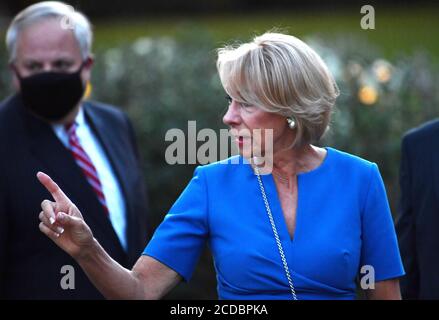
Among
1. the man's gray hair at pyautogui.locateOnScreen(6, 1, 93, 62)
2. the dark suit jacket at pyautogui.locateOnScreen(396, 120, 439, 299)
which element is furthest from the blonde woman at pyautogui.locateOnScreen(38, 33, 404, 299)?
the man's gray hair at pyautogui.locateOnScreen(6, 1, 93, 62)

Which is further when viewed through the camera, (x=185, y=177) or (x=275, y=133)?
(x=185, y=177)

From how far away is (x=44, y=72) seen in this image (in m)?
4.16

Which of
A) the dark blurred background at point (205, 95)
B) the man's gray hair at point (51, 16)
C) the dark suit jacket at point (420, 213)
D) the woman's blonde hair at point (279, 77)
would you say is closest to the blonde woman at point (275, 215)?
the woman's blonde hair at point (279, 77)

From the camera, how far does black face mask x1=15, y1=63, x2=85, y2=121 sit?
4094mm

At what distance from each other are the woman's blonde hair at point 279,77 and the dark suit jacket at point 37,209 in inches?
47.7

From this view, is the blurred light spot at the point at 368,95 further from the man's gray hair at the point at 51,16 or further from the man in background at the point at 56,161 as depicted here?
the man's gray hair at the point at 51,16

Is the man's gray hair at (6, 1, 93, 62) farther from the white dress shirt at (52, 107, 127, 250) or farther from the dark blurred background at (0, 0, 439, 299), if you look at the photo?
the dark blurred background at (0, 0, 439, 299)

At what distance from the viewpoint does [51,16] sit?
4262 mm

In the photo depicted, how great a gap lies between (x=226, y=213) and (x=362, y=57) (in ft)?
12.4

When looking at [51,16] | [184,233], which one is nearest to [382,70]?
[51,16]

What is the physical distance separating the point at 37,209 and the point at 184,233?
1050mm

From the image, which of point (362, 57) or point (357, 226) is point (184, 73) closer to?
point (362, 57)

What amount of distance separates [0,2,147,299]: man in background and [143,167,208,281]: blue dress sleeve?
941mm
